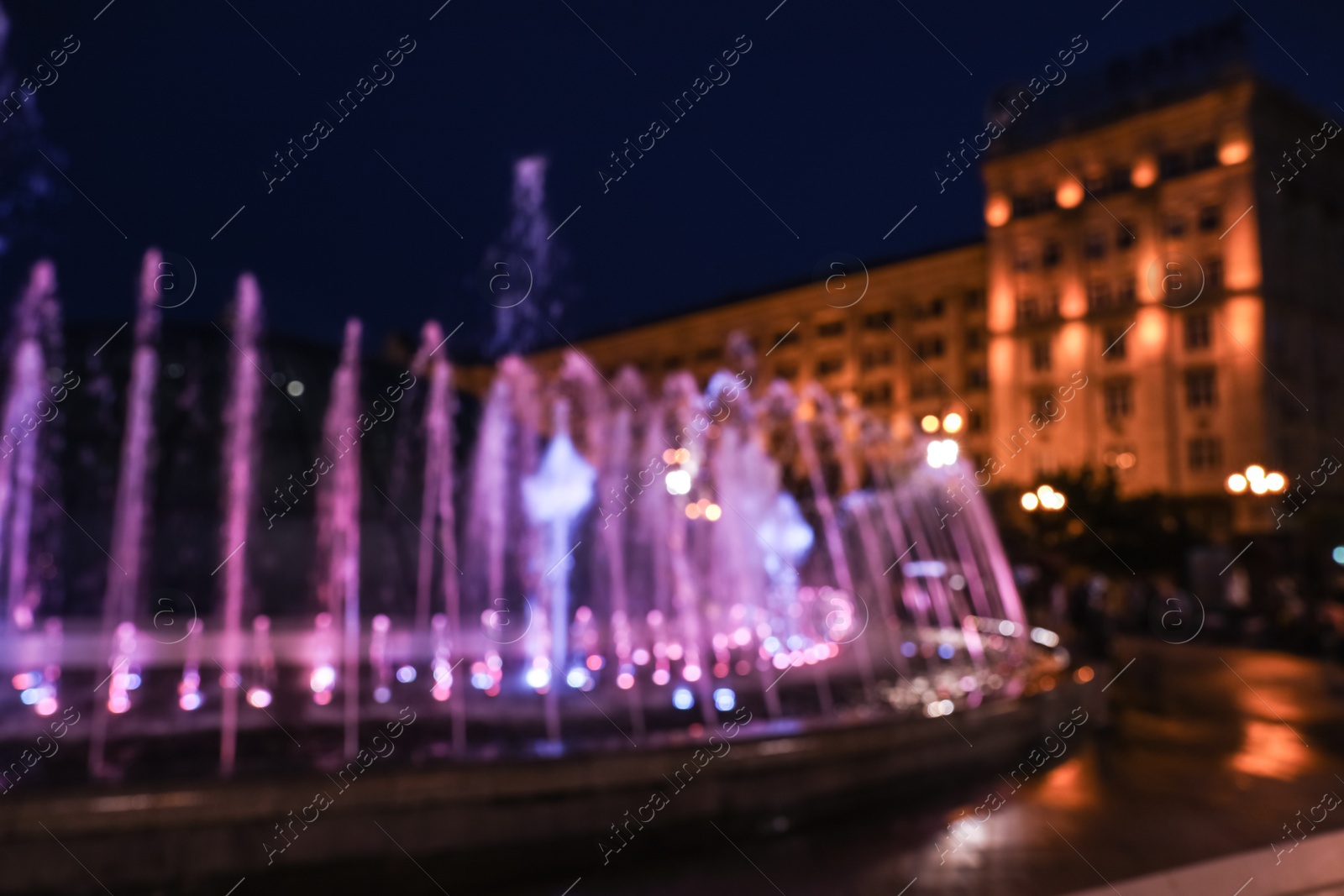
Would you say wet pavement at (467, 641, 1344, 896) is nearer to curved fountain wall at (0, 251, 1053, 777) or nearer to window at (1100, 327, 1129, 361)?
curved fountain wall at (0, 251, 1053, 777)

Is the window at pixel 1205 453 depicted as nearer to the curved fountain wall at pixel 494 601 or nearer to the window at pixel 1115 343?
the window at pixel 1115 343

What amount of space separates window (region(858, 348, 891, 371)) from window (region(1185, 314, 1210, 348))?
16372 millimetres

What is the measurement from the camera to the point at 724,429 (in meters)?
37.1

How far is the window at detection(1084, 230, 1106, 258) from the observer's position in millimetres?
44594

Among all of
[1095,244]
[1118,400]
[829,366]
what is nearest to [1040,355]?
[1118,400]

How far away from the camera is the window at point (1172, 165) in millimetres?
42000

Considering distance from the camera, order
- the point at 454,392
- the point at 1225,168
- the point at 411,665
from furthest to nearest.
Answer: the point at 1225,168 → the point at 454,392 → the point at 411,665

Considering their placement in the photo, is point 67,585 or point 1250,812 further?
point 67,585

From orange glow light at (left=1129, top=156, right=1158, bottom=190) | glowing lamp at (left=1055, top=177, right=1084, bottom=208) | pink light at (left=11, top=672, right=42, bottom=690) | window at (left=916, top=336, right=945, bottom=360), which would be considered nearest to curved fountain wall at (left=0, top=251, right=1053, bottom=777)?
pink light at (left=11, top=672, right=42, bottom=690)

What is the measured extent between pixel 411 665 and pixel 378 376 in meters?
12.0

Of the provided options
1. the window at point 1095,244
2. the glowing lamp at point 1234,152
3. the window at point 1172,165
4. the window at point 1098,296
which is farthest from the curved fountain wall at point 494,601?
the glowing lamp at point 1234,152

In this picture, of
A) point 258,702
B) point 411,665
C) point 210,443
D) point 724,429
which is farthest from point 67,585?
point 724,429

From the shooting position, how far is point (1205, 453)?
4009 centimetres

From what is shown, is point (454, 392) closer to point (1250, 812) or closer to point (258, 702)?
point (258, 702)
